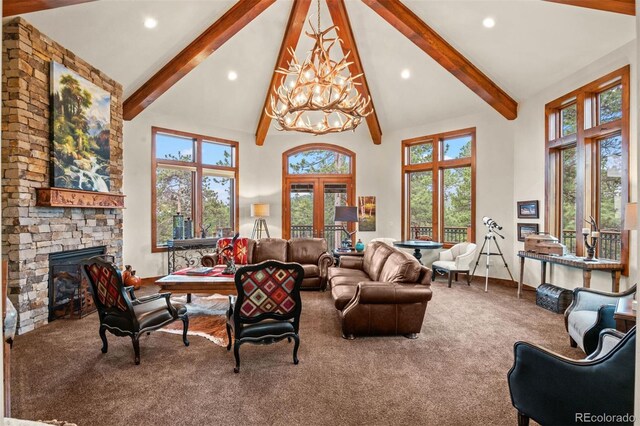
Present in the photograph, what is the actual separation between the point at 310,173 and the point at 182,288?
5210mm

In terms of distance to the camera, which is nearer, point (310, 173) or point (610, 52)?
point (610, 52)

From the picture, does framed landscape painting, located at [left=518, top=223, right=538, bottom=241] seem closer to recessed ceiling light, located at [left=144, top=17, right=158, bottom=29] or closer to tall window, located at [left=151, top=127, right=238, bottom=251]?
tall window, located at [left=151, top=127, right=238, bottom=251]

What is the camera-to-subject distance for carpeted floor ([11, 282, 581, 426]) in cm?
259

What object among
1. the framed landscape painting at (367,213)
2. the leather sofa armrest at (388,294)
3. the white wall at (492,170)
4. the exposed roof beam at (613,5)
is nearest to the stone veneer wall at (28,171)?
the leather sofa armrest at (388,294)

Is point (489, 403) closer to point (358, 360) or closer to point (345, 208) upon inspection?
point (358, 360)

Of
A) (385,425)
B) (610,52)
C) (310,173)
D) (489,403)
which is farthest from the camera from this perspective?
(310,173)

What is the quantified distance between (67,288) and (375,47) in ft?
21.3

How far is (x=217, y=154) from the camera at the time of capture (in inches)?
322

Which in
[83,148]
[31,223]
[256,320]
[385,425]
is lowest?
[385,425]

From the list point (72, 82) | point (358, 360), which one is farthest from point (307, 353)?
point (72, 82)

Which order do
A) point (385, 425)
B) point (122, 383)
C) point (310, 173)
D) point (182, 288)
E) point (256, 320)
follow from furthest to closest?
point (310, 173) < point (182, 288) < point (256, 320) < point (122, 383) < point (385, 425)

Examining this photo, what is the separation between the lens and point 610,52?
480 cm

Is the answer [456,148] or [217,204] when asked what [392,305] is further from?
[217,204]

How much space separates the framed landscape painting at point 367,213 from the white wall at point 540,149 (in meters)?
3.18
